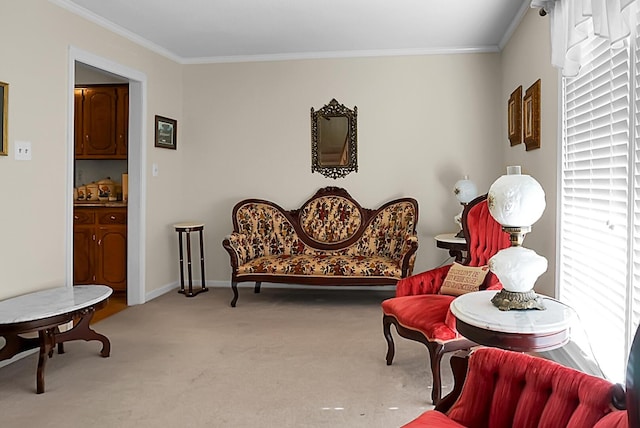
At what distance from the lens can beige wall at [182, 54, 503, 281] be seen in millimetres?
5316

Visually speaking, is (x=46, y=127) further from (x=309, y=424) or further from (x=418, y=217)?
(x=418, y=217)

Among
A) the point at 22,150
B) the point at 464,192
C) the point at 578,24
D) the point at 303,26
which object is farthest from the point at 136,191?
the point at 578,24

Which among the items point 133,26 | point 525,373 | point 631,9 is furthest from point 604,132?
point 133,26

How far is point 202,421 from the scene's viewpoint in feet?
8.16

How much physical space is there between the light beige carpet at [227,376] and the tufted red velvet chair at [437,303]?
0.27 metres

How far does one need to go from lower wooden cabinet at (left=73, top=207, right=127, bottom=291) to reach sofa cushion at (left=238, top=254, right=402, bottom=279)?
135cm

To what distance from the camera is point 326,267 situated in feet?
15.6

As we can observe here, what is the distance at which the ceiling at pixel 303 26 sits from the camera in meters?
3.98

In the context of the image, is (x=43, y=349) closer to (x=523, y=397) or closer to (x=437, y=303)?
(x=437, y=303)

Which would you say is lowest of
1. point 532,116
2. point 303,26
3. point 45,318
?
point 45,318

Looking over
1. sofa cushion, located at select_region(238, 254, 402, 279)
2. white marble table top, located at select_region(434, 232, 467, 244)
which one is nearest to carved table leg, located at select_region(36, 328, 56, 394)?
sofa cushion, located at select_region(238, 254, 402, 279)

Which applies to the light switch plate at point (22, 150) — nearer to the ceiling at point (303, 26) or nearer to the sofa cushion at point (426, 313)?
the ceiling at point (303, 26)

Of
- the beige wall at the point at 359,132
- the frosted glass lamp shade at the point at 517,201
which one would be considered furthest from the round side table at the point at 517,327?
the beige wall at the point at 359,132

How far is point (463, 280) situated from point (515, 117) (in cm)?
189
